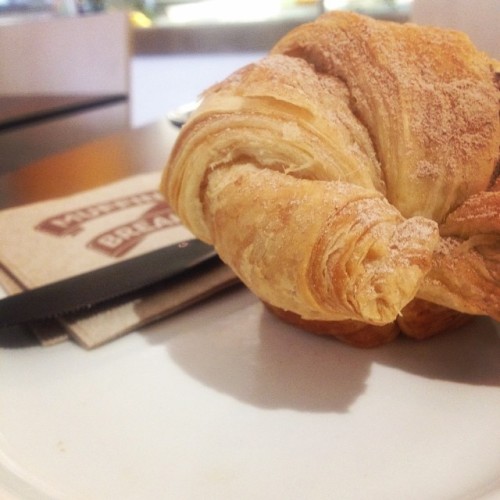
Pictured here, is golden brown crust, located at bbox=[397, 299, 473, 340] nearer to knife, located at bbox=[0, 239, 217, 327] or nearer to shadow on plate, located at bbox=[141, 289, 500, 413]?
shadow on plate, located at bbox=[141, 289, 500, 413]

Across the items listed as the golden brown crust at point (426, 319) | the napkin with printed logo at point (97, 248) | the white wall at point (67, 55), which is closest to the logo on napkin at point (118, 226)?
the napkin with printed logo at point (97, 248)

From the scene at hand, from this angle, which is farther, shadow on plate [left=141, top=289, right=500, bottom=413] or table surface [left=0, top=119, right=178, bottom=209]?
table surface [left=0, top=119, right=178, bottom=209]

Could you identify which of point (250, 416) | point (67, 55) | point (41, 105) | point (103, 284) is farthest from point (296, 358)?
point (67, 55)

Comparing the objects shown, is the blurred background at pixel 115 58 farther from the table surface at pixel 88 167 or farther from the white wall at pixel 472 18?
the white wall at pixel 472 18

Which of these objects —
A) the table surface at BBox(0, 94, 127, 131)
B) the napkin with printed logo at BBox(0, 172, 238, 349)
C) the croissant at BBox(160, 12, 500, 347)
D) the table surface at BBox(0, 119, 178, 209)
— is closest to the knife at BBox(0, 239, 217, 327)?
the napkin with printed logo at BBox(0, 172, 238, 349)

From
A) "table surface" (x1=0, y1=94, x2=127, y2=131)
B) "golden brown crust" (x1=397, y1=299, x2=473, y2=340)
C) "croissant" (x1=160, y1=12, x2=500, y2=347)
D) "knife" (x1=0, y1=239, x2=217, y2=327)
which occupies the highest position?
"croissant" (x1=160, y1=12, x2=500, y2=347)

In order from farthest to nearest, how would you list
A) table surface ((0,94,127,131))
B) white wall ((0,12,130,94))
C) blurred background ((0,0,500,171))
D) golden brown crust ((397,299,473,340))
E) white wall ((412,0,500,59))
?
white wall ((0,12,130,94)) → blurred background ((0,0,500,171)) → table surface ((0,94,127,131)) → white wall ((412,0,500,59)) → golden brown crust ((397,299,473,340))

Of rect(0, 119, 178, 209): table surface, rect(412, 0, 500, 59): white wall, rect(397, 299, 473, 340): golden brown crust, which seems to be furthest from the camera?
rect(0, 119, 178, 209): table surface

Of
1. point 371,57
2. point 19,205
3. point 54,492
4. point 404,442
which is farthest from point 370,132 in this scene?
point 19,205

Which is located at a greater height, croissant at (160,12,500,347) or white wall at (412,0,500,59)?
white wall at (412,0,500,59)
